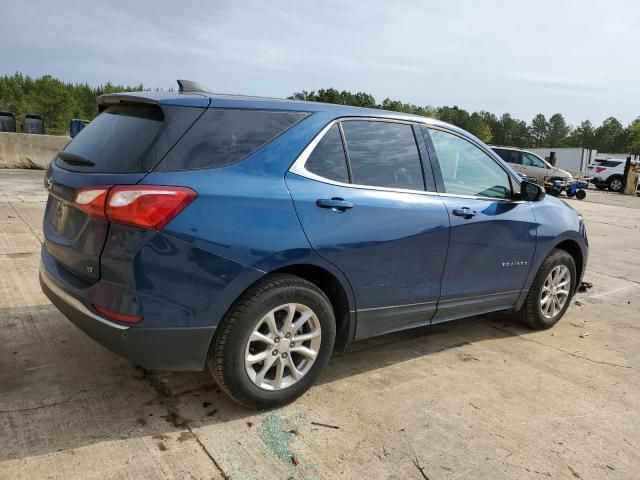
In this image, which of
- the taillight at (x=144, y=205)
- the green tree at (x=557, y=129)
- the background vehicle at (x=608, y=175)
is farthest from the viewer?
the green tree at (x=557, y=129)

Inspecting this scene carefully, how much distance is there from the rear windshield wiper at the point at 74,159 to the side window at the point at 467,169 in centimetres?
227

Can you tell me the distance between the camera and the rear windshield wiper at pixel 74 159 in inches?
112

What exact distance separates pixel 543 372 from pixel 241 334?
2365 millimetres

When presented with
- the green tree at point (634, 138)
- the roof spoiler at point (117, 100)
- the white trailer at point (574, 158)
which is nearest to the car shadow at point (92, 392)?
the roof spoiler at point (117, 100)

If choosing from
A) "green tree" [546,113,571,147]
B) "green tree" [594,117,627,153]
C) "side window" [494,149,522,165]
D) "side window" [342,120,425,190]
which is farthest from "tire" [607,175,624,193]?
"green tree" [546,113,571,147]

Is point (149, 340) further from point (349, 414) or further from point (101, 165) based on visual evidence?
point (349, 414)

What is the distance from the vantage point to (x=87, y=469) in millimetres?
2389

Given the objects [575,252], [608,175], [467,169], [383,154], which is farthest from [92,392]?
[608,175]

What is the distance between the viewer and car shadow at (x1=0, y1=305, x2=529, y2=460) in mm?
2666

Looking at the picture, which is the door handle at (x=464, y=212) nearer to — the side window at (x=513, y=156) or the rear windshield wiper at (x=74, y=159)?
the rear windshield wiper at (x=74, y=159)

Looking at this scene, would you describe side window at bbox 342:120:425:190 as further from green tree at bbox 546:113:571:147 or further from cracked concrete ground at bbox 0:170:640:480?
green tree at bbox 546:113:571:147

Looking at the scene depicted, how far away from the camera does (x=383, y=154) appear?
3480 mm

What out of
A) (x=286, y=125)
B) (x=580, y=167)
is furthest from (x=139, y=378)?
(x=580, y=167)

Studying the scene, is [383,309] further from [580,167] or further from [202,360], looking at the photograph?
[580,167]
